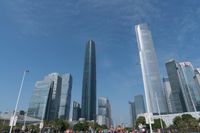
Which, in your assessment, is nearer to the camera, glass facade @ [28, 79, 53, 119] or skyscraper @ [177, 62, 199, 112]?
glass facade @ [28, 79, 53, 119]

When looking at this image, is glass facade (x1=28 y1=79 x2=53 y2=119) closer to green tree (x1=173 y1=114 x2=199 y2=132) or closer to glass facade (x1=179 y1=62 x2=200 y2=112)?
green tree (x1=173 y1=114 x2=199 y2=132)

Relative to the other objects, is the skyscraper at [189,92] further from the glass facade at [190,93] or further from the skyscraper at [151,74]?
the skyscraper at [151,74]

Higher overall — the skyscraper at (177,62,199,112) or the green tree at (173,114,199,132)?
the skyscraper at (177,62,199,112)

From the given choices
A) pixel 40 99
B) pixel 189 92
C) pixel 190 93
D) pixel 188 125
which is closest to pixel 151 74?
pixel 189 92

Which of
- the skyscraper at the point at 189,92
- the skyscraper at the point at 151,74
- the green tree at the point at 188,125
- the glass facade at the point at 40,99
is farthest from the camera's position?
the skyscraper at the point at 189,92

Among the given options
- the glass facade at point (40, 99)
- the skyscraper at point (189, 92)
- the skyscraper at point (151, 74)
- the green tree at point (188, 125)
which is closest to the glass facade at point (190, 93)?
the skyscraper at point (189, 92)

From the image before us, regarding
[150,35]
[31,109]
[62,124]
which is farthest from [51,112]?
[150,35]

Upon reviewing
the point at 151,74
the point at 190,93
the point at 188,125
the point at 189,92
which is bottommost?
the point at 188,125

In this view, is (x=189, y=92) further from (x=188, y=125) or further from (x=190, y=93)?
(x=188, y=125)

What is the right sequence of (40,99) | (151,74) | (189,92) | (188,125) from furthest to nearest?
(189,92)
(151,74)
(40,99)
(188,125)

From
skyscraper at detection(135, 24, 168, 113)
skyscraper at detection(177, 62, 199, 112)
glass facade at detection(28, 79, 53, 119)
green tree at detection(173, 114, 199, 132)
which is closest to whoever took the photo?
green tree at detection(173, 114, 199, 132)

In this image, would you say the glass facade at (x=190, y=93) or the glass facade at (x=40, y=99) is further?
the glass facade at (x=190, y=93)

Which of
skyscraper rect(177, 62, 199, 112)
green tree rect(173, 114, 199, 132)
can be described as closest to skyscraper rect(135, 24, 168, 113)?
skyscraper rect(177, 62, 199, 112)

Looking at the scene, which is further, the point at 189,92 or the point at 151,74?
the point at 189,92
